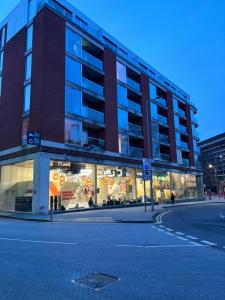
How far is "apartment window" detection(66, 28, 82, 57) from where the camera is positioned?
29.4m

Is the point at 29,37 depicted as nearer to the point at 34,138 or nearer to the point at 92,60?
the point at 92,60

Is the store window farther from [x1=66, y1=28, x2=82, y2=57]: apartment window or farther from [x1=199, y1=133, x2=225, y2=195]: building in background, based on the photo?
[x1=199, y1=133, x2=225, y2=195]: building in background

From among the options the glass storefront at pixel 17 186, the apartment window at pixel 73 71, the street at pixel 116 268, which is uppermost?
the apartment window at pixel 73 71

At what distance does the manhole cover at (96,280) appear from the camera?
515 centimetres

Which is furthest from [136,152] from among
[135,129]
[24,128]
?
[24,128]

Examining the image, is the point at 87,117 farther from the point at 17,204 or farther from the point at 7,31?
the point at 7,31

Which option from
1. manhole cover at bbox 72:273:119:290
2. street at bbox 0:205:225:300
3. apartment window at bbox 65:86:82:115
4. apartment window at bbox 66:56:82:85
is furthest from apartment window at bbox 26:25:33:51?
manhole cover at bbox 72:273:119:290

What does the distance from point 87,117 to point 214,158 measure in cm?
9770

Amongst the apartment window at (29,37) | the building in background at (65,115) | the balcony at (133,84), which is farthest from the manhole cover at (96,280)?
the balcony at (133,84)

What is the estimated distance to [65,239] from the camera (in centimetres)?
1045

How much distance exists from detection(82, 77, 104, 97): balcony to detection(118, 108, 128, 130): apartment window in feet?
11.9

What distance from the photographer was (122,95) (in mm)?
35438

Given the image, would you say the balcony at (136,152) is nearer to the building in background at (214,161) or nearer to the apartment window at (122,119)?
the apartment window at (122,119)

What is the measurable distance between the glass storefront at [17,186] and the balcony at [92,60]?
13.9m
